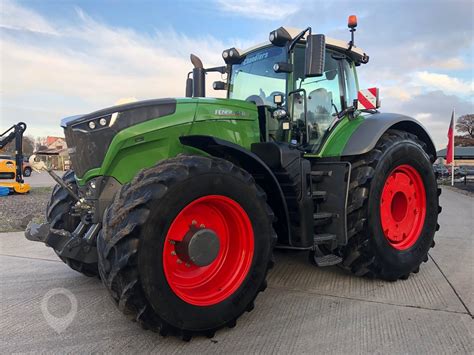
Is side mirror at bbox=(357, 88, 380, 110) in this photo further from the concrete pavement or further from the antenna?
the concrete pavement

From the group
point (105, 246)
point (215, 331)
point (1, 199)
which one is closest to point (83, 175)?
point (105, 246)

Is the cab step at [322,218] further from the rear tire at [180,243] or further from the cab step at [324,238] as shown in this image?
the rear tire at [180,243]

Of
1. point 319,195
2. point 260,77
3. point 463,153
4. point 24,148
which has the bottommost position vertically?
point 24,148

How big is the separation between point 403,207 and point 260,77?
2.09 metres

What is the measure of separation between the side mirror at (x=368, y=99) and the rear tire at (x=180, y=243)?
242 cm

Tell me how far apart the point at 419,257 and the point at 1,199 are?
36.3 ft

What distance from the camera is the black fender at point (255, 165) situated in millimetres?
3177

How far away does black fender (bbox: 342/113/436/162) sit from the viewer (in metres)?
4.06

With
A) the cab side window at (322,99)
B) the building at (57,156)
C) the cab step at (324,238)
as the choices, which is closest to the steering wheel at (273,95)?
the cab side window at (322,99)

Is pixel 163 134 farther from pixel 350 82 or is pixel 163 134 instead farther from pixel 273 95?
pixel 350 82

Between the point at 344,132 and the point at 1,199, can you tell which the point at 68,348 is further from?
the point at 1,199

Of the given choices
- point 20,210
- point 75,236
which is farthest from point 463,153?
point 75,236

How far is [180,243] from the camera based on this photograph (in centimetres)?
294

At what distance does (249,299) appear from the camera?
10.1 ft
